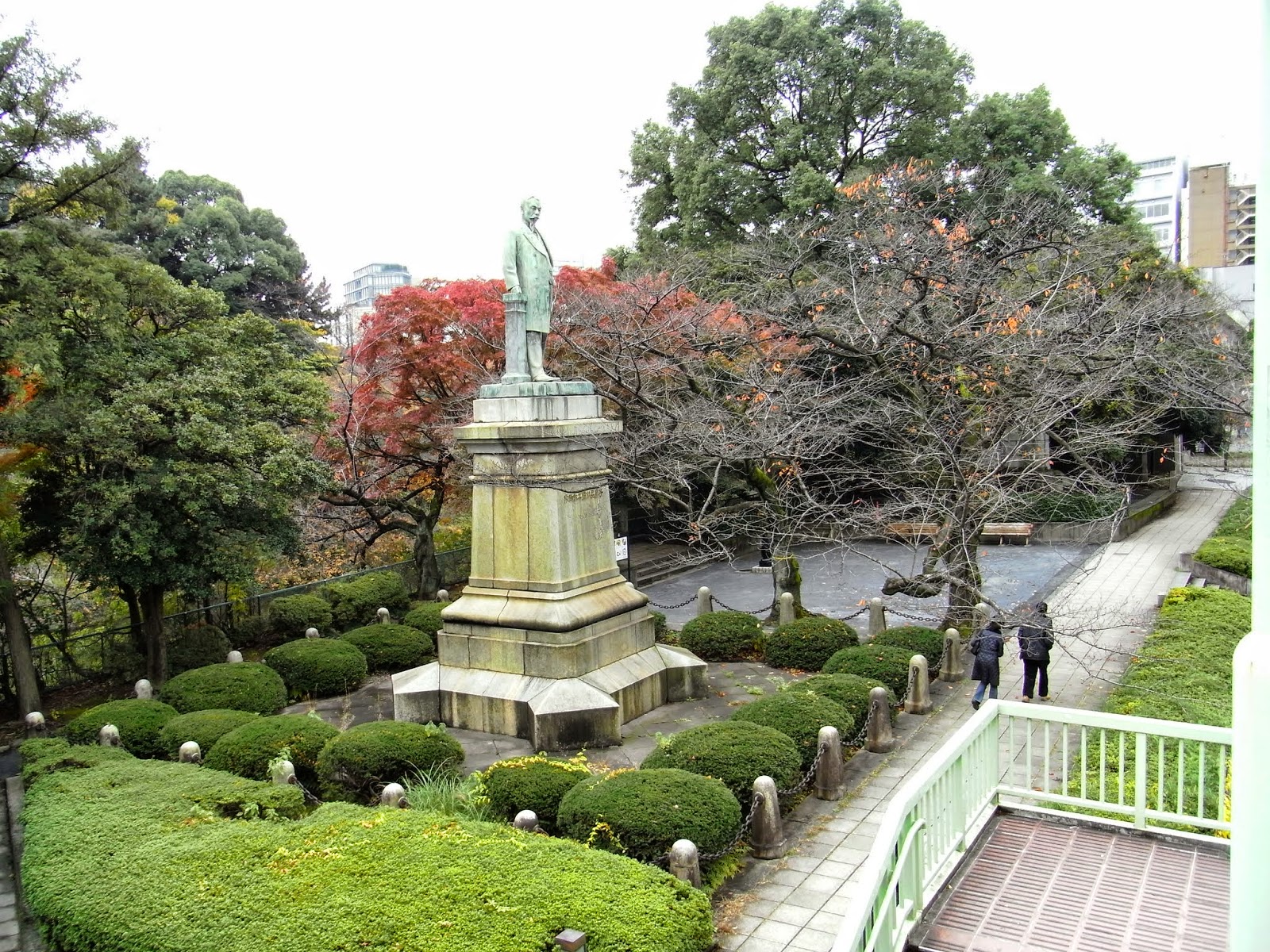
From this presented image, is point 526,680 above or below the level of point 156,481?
below

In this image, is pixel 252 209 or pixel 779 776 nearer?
pixel 779 776

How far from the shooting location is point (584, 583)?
11.9 metres

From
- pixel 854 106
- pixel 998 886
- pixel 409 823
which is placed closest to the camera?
pixel 998 886

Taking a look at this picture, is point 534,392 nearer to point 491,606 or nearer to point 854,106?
point 491,606

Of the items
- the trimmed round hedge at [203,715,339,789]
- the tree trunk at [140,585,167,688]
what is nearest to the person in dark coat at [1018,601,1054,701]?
the trimmed round hedge at [203,715,339,789]

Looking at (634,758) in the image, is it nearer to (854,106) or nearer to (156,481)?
(156,481)

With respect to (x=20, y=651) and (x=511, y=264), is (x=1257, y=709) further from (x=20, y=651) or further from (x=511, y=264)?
(x=20, y=651)

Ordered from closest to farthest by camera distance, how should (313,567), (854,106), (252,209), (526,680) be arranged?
1. (526,680)
2. (313,567)
3. (854,106)
4. (252,209)

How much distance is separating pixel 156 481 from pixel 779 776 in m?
9.25

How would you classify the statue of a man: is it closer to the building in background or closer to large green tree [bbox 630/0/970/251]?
large green tree [bbox 630/0/970/251]

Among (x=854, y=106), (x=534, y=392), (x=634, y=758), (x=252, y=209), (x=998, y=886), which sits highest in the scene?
(x=854, y=106)

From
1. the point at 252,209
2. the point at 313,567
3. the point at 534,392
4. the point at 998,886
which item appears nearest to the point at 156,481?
the point at 534,392

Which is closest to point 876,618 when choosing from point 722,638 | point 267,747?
point 722,638

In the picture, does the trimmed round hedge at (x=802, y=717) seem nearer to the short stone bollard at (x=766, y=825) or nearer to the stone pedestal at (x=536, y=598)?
the short stone bollard at (x=766, y=825)
